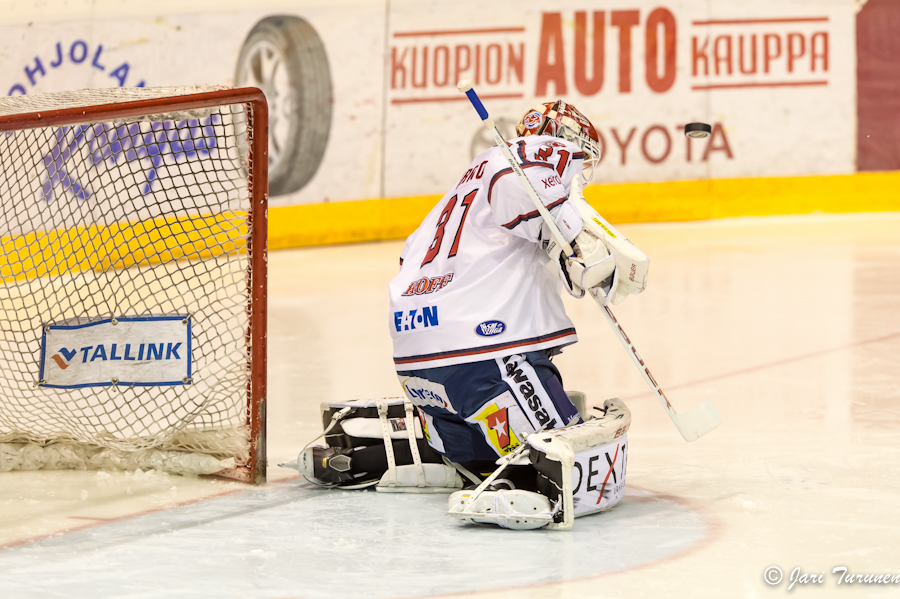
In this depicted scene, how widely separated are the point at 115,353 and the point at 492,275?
0.94m

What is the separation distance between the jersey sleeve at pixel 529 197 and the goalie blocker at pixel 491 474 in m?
0.42

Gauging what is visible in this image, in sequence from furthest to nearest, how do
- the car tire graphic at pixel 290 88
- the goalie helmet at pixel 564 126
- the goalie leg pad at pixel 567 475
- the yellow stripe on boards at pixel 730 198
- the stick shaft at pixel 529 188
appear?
the yellow stripe on boards at pixel 730 198 → the car tire graphic at pixel 290 88 → the goalie helmet at pixel 564 126 → the stick shaft at pixel 529 188 → the goalie leg pad at pixel 567 475

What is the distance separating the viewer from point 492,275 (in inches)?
105

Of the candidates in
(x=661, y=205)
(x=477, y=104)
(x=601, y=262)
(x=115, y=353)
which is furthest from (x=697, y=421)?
(x=661, y=205)

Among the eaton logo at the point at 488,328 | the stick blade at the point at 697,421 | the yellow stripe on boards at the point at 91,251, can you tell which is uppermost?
the yellow stripe on boards at the point at 91,251

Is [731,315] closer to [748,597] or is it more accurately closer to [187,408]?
[187,408]

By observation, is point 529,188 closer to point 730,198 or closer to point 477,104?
point 477,104

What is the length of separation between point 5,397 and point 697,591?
1.92m

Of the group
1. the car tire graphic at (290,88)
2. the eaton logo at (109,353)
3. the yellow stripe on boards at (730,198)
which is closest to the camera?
Result: the eaton logo at (109,353)

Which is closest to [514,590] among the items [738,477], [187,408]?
[738,477]

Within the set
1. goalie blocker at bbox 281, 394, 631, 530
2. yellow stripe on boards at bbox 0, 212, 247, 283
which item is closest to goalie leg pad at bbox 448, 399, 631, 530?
goalie blocker at bbox 281, 394, 631, 530

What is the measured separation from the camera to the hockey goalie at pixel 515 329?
255cm

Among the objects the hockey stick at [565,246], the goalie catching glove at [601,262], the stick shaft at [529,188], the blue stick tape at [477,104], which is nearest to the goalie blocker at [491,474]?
the hockey stick at [565,246]

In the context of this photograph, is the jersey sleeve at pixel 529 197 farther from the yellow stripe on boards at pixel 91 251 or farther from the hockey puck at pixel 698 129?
the yellow stripe on boards at pixel 91 251
